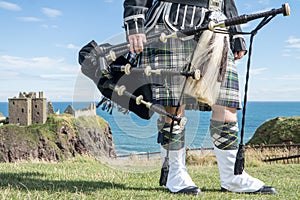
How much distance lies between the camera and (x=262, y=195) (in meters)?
3.46

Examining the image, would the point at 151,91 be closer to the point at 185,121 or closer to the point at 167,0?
the point at 185,121

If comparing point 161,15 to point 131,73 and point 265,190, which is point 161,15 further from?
point 265,190

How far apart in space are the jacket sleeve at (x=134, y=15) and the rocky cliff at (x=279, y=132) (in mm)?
17190

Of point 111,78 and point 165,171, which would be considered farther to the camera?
Result: point 165,171

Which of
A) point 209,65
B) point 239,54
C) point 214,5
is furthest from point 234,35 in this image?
point 209,65

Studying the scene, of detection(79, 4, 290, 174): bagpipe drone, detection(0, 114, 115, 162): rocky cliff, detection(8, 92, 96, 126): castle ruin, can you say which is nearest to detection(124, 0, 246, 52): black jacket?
detection(79, 4, 290, 174): bagpipe drone

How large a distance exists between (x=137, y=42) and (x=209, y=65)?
0.58 m

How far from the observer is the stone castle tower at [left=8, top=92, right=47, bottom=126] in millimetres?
54881

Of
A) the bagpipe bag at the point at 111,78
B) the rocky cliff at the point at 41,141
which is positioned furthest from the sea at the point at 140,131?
the rocky cliff at the point at 41,141

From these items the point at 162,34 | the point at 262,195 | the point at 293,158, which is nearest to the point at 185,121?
the point at 162,34

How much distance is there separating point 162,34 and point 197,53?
0.30 metres

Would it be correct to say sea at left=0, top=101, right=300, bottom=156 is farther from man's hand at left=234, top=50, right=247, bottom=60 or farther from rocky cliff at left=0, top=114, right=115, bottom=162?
rocky cliff at left=0, top=114, right=115, bottom=162

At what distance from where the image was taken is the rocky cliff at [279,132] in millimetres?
19312

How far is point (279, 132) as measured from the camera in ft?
65.0
